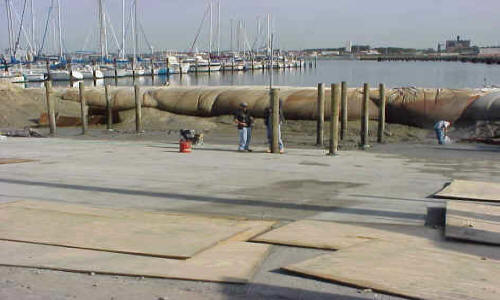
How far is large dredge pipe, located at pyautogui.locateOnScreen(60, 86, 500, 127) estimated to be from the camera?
20.2 meters

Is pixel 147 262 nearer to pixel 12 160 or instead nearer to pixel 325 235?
pixel 325 235

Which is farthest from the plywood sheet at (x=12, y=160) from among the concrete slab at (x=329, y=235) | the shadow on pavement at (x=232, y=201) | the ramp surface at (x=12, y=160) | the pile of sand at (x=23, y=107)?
the pile of sand at (x=23, y=107)

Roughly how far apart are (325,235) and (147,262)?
1.94 m

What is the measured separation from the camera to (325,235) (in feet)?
20.0

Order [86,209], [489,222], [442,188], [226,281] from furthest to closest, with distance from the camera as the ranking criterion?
1. [442,188]
2. [86,209]
3. [489,222]
4. [226,281]

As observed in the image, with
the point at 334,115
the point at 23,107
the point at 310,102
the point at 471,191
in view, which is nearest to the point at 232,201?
the point at 471,191

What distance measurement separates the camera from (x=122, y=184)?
9.54 m

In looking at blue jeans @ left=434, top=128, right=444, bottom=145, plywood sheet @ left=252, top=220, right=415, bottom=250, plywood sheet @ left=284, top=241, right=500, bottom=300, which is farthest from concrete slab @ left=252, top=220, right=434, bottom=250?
blue jeans @ left=434, top=128, right=444, bottom=145

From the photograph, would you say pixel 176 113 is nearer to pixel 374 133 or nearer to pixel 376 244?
pixel 374 133

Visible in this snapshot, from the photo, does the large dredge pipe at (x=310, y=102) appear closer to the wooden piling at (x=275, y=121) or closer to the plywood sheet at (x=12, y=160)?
the wooden piling at (x=275, y=121)

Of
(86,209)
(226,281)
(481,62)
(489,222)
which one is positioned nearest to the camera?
(226,281)

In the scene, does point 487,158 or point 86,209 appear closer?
point 86,209

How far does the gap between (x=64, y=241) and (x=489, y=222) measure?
4.64 metres

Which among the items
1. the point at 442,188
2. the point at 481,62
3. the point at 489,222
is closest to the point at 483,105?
the point at 442,188
